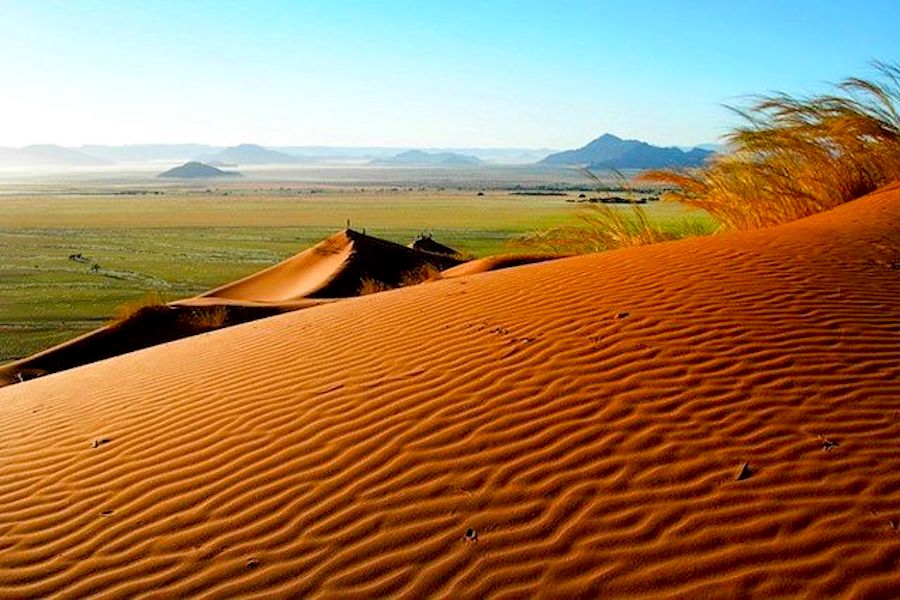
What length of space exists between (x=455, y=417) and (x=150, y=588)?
187 cm

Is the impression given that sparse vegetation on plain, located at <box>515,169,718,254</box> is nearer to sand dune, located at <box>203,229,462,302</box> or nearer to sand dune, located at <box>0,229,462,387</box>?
sand dune, located at <box>0,229,462,387</box>

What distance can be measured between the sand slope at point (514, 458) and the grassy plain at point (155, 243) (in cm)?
968

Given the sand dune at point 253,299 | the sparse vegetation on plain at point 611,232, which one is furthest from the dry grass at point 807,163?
the sand dune at point 253,299

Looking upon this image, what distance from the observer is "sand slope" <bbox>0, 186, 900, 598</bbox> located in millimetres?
3359

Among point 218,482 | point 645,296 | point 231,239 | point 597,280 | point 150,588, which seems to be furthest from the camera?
point 231,239

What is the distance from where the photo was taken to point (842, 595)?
297 centimetres

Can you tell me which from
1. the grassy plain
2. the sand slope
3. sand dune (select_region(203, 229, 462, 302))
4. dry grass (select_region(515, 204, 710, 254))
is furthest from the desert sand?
the sand slope

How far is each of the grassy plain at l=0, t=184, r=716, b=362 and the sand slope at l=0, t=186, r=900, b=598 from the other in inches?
381

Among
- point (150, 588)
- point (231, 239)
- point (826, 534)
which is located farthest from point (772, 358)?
point (231, 239)

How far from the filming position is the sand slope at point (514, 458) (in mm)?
3359

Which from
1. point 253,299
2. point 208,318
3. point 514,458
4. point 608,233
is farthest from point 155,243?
point 514,458

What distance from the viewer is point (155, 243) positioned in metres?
38.0

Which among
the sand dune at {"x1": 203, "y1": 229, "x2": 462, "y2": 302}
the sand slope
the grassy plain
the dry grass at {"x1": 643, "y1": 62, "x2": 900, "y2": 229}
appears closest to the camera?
the sand slope

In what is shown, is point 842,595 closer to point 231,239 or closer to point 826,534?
point 826,534
